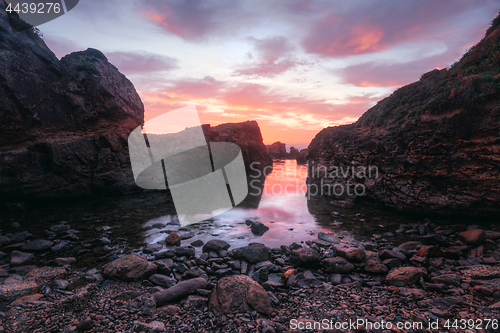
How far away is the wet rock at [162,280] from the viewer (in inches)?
227

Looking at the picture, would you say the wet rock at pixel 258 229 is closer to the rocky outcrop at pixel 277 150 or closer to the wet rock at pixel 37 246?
the wet rock at pixel 37 246

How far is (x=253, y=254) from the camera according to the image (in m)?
7.32

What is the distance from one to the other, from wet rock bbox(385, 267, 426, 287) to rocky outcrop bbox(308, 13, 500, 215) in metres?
7.63

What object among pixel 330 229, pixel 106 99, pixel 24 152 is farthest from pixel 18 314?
pixel 106 99

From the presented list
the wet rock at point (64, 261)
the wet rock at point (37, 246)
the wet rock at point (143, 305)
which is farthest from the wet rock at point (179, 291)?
the wet rock at point (37, 246)

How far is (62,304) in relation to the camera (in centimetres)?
456

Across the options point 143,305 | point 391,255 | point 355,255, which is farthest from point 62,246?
point 391,255

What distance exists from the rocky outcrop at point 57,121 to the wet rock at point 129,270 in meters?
14.9

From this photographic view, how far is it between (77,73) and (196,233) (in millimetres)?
20019

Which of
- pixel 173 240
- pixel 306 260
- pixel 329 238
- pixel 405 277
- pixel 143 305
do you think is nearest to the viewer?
pixel 143 305

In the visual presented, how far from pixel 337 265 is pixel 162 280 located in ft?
17.3

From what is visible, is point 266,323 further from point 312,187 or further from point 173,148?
point 173,148

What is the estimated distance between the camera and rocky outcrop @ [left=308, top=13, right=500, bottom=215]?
9492mm

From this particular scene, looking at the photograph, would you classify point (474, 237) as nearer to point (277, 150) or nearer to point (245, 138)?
point (245, 138)
